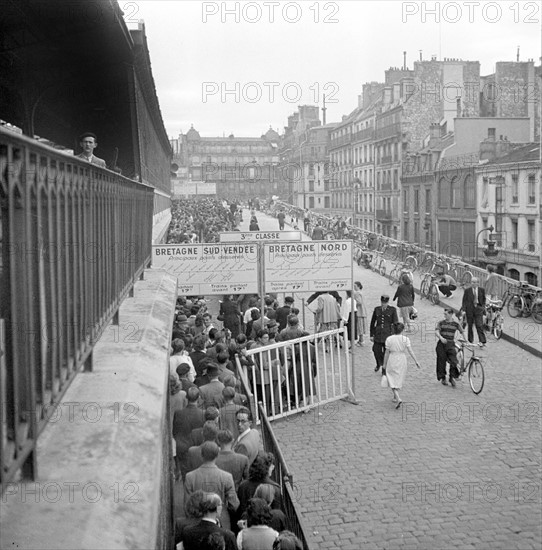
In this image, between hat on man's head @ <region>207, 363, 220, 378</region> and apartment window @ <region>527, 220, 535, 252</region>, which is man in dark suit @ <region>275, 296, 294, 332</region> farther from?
apartment window @ <region>527, 220, 535, 252</region>

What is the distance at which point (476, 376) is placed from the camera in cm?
1436

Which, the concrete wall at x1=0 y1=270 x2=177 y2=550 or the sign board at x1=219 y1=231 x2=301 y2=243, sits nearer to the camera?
the concrete wall at x1=0 y1=270 x2=177 y2=550

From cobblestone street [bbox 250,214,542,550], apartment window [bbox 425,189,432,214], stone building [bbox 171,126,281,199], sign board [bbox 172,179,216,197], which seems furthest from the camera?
stone building [bbox 171,126,281,199]

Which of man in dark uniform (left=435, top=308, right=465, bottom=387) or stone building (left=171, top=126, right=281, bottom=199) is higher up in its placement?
stone building (left=171, top=126, right=281, bottom=199)

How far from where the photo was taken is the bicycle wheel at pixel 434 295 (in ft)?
90.2

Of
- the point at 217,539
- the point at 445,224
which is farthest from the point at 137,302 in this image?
the point at 445,224

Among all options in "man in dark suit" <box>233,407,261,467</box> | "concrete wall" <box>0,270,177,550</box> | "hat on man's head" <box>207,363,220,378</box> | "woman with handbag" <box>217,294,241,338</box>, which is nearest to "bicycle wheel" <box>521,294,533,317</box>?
"woman with handbag" <box>217,294,241,338</box>

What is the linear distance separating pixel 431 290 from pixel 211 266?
49.7ft

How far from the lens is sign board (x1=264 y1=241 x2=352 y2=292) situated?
560 inches

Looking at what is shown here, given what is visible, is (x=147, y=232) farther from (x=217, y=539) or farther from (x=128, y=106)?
(x=217, y=539)

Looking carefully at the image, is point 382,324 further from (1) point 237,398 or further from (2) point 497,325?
(1) point 237,398

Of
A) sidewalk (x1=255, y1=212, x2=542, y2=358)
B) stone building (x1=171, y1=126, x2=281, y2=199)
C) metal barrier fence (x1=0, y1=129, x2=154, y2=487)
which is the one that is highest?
stone building (x1=171, y1=126, x2=281, y2=199)

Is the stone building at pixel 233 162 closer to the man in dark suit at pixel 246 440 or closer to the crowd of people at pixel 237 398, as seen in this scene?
the crowd of people at pixel 237 398

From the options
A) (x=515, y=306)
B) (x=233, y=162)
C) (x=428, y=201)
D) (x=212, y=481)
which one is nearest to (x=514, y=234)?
(x=428, y=201)
